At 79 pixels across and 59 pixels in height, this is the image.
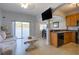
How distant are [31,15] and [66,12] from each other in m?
0.65

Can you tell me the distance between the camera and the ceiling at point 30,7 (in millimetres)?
1729

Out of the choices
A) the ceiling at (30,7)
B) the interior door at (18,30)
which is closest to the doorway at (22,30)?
the interior door at (18,30)

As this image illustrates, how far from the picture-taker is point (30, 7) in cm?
181

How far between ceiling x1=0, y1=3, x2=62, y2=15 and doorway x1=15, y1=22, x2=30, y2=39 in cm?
23

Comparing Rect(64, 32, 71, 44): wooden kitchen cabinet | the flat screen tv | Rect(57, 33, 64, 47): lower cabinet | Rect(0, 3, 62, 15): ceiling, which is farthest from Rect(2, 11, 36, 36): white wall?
Rect(64, 32, 71, 44): wooden kitchen cabinet

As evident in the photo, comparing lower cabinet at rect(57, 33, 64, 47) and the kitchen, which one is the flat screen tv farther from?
lower cabinet at rect(57, 33, 64, 47)

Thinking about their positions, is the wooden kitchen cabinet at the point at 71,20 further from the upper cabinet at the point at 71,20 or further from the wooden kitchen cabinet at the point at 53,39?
the wooden kitchen cabinet at the point at 53,39

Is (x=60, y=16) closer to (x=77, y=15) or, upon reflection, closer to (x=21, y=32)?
(x=77, y=15)

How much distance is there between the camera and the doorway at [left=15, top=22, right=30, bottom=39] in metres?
1.85

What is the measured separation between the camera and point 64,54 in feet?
5.67

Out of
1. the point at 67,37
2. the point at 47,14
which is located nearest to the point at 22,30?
the point at 47,14

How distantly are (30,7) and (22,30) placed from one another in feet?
1.51

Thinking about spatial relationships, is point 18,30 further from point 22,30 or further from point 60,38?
point 60,38

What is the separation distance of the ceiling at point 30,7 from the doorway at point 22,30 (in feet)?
0.74
